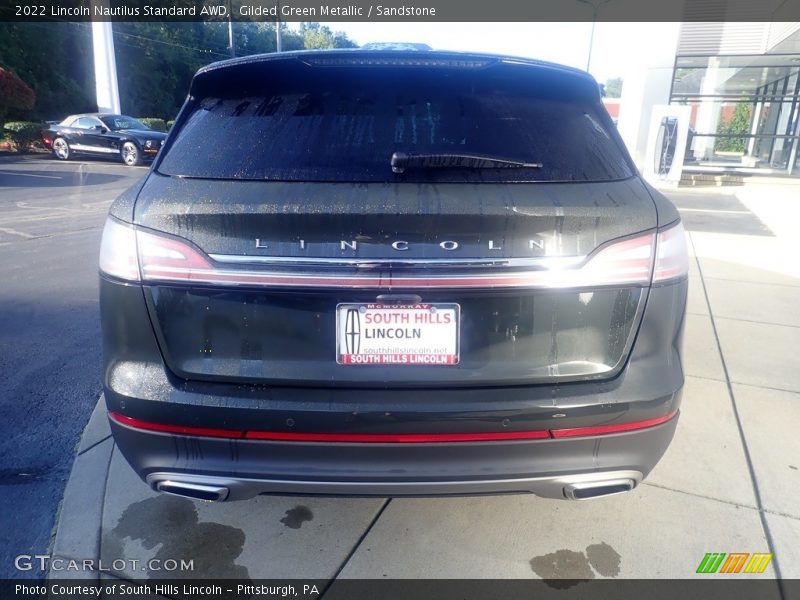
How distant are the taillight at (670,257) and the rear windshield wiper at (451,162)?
48 centimetres

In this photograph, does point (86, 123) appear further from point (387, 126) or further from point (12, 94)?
point (387, 126)

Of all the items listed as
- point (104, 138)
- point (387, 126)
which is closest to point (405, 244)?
point (387, 126)

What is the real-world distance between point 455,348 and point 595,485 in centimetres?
68

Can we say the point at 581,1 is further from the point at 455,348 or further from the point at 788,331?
the point at 455,348

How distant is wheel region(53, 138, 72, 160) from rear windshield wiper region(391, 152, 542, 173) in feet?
70.4

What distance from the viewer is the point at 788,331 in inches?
195

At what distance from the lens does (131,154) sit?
61.1 feet

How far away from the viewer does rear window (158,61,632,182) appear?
2.02 metres

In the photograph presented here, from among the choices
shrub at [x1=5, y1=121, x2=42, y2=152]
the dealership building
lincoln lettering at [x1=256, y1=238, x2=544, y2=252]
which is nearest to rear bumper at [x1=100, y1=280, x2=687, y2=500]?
lincoln lettering at [x1=256, y1=238, x2=544, y2=252]

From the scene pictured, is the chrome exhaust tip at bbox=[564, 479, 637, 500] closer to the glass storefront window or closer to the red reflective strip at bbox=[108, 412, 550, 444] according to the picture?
the red reflective strip at bbox=[108, 412, 550, 444]

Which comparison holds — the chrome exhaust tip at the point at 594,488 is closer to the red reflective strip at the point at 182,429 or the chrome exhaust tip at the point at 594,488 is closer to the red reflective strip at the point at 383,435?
the red reflective strip at the point at 383,435

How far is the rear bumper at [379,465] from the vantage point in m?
1.95

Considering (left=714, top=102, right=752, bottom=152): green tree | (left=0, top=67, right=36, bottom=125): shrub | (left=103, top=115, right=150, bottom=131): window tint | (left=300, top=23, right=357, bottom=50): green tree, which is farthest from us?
(left=300, top=23, right=357, bottom=50): green tree

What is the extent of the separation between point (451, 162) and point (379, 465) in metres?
1.01
